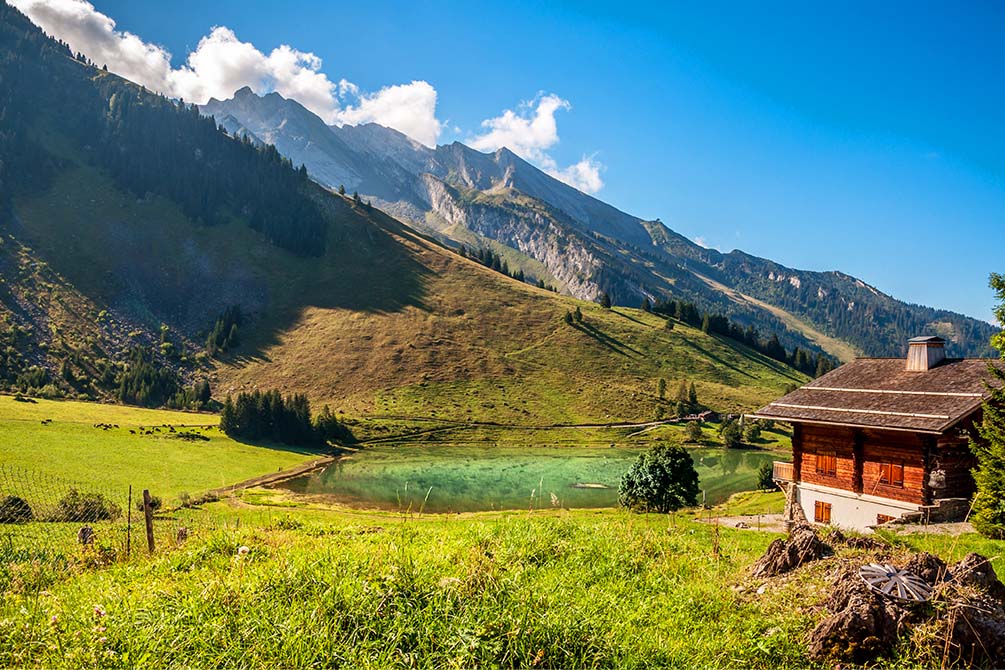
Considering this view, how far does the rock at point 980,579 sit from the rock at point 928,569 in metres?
0.16

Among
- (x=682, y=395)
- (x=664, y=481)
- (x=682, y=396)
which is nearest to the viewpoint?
(x=664, y=481)

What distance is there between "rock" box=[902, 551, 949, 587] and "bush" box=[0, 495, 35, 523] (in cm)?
3644

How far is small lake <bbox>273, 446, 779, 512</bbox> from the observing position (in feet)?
192

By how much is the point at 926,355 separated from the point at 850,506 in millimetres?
9756

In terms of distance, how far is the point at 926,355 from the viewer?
3225 cm

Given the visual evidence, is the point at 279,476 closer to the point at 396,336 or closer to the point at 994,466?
the point at 994,466

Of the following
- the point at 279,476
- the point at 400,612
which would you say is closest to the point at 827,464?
the point at 400,612

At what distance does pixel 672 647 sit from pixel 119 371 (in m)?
153

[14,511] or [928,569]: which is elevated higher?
[928,569]

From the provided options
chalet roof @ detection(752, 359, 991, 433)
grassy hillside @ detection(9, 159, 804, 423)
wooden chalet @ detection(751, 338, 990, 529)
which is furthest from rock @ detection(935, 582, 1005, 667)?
grassy hillside @ detection(9, 159, 804, 423)

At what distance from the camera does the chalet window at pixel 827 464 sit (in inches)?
1265

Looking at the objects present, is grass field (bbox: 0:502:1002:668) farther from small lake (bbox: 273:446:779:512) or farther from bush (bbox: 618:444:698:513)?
small lake (bbox: 273:446:779:512)


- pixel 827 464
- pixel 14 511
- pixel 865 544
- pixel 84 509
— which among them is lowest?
pixel 84 509

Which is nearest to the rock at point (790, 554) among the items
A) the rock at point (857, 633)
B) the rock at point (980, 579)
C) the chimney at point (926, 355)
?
the rock at point (980, 579)
